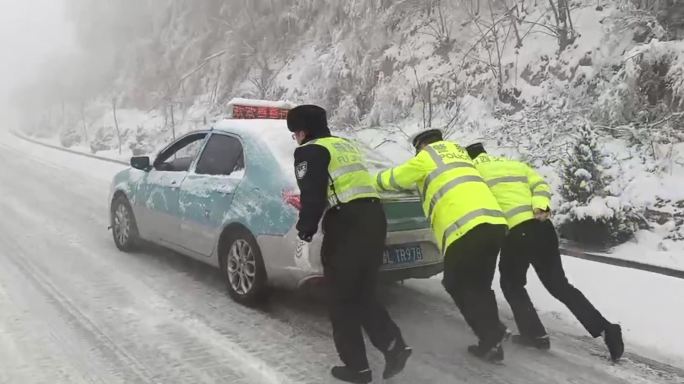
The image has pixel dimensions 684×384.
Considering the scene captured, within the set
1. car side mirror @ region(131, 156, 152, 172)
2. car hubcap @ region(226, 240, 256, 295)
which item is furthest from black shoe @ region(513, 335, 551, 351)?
car side mirror @ region(131, 156, 152, 172)

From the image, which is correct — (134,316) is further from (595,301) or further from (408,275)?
(595,301)

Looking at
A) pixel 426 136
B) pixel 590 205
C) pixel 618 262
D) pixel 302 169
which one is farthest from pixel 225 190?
pixel 590 205

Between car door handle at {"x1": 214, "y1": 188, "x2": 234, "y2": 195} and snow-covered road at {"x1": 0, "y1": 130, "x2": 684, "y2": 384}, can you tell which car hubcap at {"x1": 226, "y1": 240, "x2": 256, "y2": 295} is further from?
car door handle at {"x1": 214, "y1": 188, "x2": 234, "y2": 195}

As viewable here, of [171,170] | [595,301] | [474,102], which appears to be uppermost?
[474,102]

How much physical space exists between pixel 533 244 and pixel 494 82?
8.64 m

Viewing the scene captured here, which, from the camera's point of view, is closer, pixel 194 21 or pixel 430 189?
pixel 430 189

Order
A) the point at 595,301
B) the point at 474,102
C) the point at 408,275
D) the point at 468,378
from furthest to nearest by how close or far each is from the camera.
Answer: the point at 474,102 < the point at 595,301 < the point at 408,275 < the point at 468,378

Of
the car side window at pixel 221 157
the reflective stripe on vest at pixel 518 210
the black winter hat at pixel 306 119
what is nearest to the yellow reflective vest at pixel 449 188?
the reflective stripe on vest at pixel 518 210

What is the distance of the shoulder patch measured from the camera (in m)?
3.60

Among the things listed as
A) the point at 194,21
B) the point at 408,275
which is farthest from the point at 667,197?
the point at 194,21

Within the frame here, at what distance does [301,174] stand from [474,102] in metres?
9.39

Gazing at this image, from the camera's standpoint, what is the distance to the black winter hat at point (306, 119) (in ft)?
→ 12.2

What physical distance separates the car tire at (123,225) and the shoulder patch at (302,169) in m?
3.81

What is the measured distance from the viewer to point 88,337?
14.6ft
